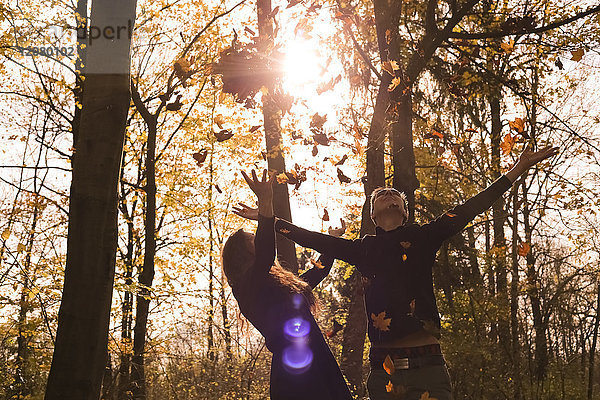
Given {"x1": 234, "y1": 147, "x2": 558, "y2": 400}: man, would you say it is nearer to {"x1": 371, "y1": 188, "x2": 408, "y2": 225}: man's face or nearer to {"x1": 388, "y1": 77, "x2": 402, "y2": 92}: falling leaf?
{"x1": 371, "y1": 188, "x2": 408, "y2": 225}: man's face

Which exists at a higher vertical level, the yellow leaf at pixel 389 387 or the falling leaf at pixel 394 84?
the falling leaf at pixel 394 84

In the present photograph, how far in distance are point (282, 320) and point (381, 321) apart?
66 centimetres

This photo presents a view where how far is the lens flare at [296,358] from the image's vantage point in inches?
137

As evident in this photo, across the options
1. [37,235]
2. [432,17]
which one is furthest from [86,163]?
[37,235]

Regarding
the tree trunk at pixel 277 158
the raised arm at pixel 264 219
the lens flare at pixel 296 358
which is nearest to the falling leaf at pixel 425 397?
the lens flare at pixel 296 358

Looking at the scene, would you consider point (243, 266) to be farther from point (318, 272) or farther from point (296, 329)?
point (318, 272)

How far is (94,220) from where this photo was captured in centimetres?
337

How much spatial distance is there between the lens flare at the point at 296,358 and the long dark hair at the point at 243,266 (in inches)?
12.8

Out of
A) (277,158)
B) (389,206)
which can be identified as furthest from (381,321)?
(277,158)

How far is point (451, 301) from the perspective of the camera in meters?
14.6

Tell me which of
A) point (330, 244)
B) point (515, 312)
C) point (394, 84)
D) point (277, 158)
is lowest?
point (330, 244)

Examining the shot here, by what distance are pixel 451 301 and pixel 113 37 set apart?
12.6 metres

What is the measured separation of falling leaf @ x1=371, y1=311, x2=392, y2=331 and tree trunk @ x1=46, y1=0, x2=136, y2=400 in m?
1.60

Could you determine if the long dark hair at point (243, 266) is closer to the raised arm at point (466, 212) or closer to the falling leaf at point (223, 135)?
the raised arm at point (466, 212)
